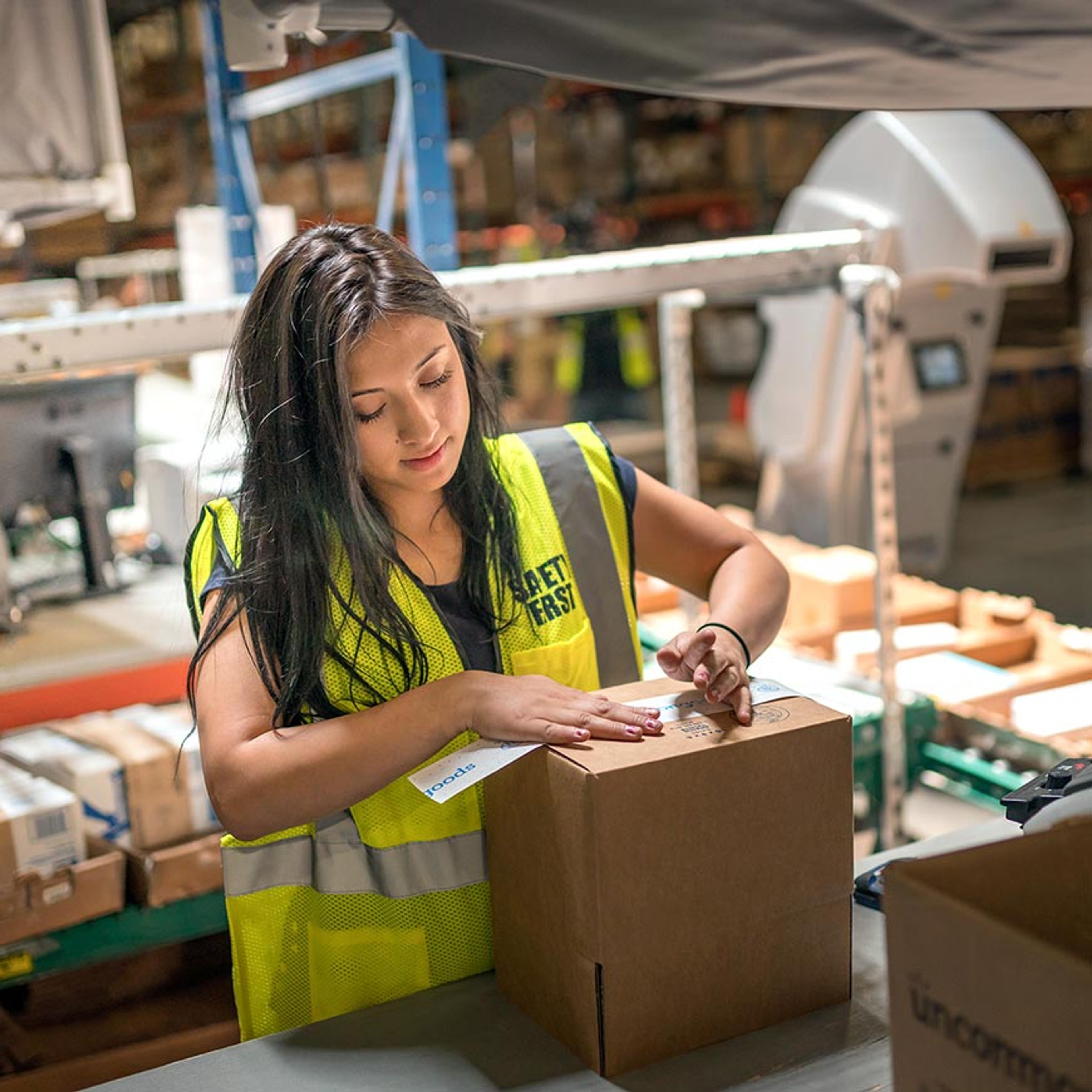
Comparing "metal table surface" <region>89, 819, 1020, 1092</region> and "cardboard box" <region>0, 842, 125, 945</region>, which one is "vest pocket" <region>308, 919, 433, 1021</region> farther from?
"cardboard box" <region>0, 842, 125, 945</region>

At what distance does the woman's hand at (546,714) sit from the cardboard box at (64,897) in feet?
4.30

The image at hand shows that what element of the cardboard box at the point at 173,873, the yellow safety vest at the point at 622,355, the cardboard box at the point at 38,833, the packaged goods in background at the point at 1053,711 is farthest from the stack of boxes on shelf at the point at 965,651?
the yellow safety vest at the point at 622,355

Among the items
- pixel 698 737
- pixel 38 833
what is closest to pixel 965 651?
pixel 38 833

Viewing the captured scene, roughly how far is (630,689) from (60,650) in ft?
5.39

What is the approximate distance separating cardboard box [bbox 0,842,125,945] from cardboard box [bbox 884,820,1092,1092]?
180 cm

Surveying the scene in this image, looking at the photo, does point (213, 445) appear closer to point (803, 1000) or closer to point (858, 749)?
point (858, 749)

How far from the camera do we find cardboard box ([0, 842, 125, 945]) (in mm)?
2307

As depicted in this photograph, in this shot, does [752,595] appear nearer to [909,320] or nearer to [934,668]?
[934,668]

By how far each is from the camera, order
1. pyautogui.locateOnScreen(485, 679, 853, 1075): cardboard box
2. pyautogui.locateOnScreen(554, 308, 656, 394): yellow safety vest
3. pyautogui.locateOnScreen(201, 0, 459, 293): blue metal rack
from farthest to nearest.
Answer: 1. pyautogui.locateOnScreen(554, 308, 656, 394): yellow safety vest
2. pyautogui.locateOnScreen(201, 0, 459, 293): blue metal rack
3. pyautogui.locateOnScreen(485, 679, 853, 1075): cardboard box

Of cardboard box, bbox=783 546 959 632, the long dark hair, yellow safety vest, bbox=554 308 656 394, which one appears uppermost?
the long dark hair

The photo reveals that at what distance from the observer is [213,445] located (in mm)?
2854

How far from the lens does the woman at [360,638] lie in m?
1.36

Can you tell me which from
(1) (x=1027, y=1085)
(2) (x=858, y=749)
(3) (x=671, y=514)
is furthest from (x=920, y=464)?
(1) (x=1027, y=1085)

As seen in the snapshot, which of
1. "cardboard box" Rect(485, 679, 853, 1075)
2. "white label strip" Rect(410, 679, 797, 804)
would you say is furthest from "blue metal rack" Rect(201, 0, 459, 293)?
"cardboard box" Rect(485, 679, 853, 1075)
